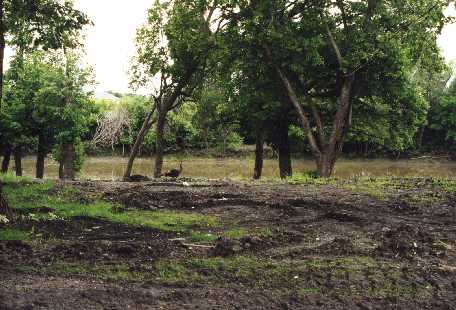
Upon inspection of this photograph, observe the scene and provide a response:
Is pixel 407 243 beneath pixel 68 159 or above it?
beneath

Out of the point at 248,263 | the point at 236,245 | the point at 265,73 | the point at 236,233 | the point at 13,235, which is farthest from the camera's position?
the point at 265,73

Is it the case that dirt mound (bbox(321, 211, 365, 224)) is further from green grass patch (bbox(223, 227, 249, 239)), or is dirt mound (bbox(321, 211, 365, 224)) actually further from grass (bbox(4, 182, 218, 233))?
grass (bbox(4, 182, 218, 233))

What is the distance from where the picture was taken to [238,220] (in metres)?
11.3

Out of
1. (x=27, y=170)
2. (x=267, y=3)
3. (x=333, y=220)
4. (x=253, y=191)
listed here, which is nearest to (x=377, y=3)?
(x=267, y=3)

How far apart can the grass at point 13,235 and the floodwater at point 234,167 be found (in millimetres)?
38285

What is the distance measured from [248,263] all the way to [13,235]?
4.27 m

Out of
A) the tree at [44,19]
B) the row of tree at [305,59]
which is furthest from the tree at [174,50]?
the tree at [44,19]

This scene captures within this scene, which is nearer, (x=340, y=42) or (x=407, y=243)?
(x=407, y=243)

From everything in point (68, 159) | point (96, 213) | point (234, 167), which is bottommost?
point (234, 167)

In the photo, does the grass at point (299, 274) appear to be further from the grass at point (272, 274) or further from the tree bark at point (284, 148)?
the tree bark at point (284, 148)

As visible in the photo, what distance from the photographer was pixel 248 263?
7.70 meters

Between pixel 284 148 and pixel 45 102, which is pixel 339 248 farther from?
pixel 45 102

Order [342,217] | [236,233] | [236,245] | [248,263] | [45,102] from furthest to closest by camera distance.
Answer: [45,102] → [342,217] → [236,233] → [236,245] → [248,263]

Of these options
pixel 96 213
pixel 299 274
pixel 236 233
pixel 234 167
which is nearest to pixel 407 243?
pixel 299 274
